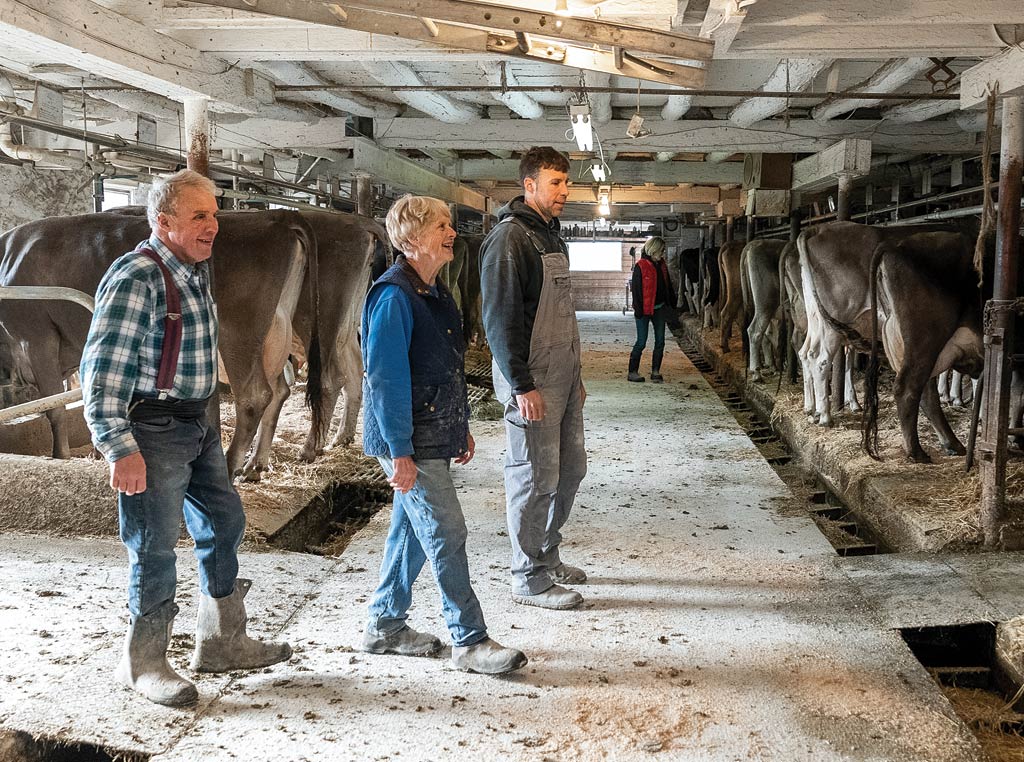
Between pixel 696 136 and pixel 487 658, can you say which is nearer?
pixel 487 658

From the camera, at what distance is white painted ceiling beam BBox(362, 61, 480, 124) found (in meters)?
8.69

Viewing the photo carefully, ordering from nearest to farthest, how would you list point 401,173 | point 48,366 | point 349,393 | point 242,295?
point 242,295
point 48,366
point 349,393
point 401,173

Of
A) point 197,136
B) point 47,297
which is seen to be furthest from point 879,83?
point 47,297

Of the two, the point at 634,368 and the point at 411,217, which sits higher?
the point at 411,217

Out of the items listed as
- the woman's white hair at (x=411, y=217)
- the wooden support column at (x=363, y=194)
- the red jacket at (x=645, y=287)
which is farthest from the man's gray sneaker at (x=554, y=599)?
the wooden support column at (x=363, y=194)

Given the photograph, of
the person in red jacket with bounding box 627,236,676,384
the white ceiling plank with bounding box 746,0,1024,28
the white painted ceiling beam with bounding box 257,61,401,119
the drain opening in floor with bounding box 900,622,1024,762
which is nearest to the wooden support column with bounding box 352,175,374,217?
the white painted ceiling beam with bounding box 257,61,401,119

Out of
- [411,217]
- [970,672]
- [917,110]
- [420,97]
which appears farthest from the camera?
[917,110]

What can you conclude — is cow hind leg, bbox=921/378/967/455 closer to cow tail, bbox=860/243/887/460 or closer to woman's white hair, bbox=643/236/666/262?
cow tail, bbox=860/243/887/460

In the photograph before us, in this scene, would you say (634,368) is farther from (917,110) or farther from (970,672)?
(970,672)

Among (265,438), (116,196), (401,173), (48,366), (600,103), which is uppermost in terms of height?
(600,103)

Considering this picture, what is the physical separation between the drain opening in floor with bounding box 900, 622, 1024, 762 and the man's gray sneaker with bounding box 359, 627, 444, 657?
1.89 meters

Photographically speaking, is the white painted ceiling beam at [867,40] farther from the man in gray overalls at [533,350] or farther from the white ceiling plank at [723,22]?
the man in gray overalls at [533,350]

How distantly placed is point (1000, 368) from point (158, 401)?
4.15 meters

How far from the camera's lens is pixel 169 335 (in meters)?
2.87
